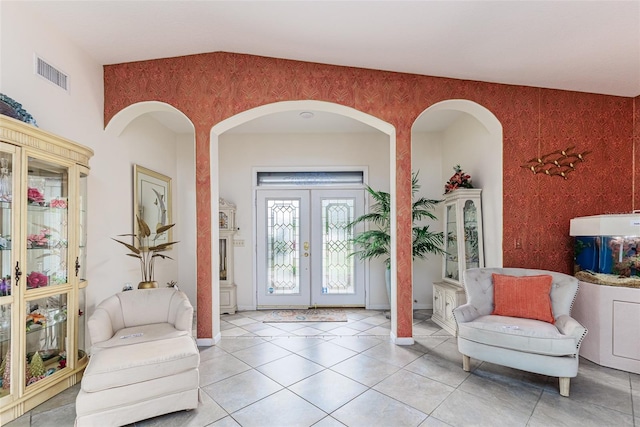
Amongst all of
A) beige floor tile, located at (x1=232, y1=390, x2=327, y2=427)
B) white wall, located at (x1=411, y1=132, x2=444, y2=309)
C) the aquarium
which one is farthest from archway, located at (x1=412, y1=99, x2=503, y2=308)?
beige floor tile, located at (x1=232, y1=390, x2=327, y2=427)

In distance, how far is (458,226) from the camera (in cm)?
396

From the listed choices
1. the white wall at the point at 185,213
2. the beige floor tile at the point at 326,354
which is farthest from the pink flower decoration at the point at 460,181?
the white wall at the point at 185,213

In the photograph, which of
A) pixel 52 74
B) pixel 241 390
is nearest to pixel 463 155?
pixel 241 390

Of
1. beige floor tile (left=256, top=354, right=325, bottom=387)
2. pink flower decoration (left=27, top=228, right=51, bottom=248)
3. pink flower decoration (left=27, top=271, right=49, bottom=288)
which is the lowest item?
beige floor tile (left=256, top=354, right=325, bottom=387)

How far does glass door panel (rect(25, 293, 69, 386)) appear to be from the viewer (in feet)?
7.51

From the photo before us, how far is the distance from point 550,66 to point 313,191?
3.25 m

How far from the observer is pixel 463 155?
436cm

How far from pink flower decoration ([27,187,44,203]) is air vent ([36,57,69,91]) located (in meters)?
0.98

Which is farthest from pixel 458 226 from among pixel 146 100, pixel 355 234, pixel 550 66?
pixel 146 100

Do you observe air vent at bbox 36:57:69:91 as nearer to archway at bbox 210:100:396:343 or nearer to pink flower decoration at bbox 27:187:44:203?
pink flower decoration at bbox 27:187:44:203

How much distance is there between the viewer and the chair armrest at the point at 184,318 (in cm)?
264

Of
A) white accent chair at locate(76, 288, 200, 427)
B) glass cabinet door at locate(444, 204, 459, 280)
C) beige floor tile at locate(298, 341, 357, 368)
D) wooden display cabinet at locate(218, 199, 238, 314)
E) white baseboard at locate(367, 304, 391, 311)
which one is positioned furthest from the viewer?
white baseboard at locate(367, 304, 391, 311)

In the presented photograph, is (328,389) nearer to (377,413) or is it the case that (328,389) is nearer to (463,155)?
(377,413)

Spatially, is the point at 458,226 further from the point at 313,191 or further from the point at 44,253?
the point at 44,253
